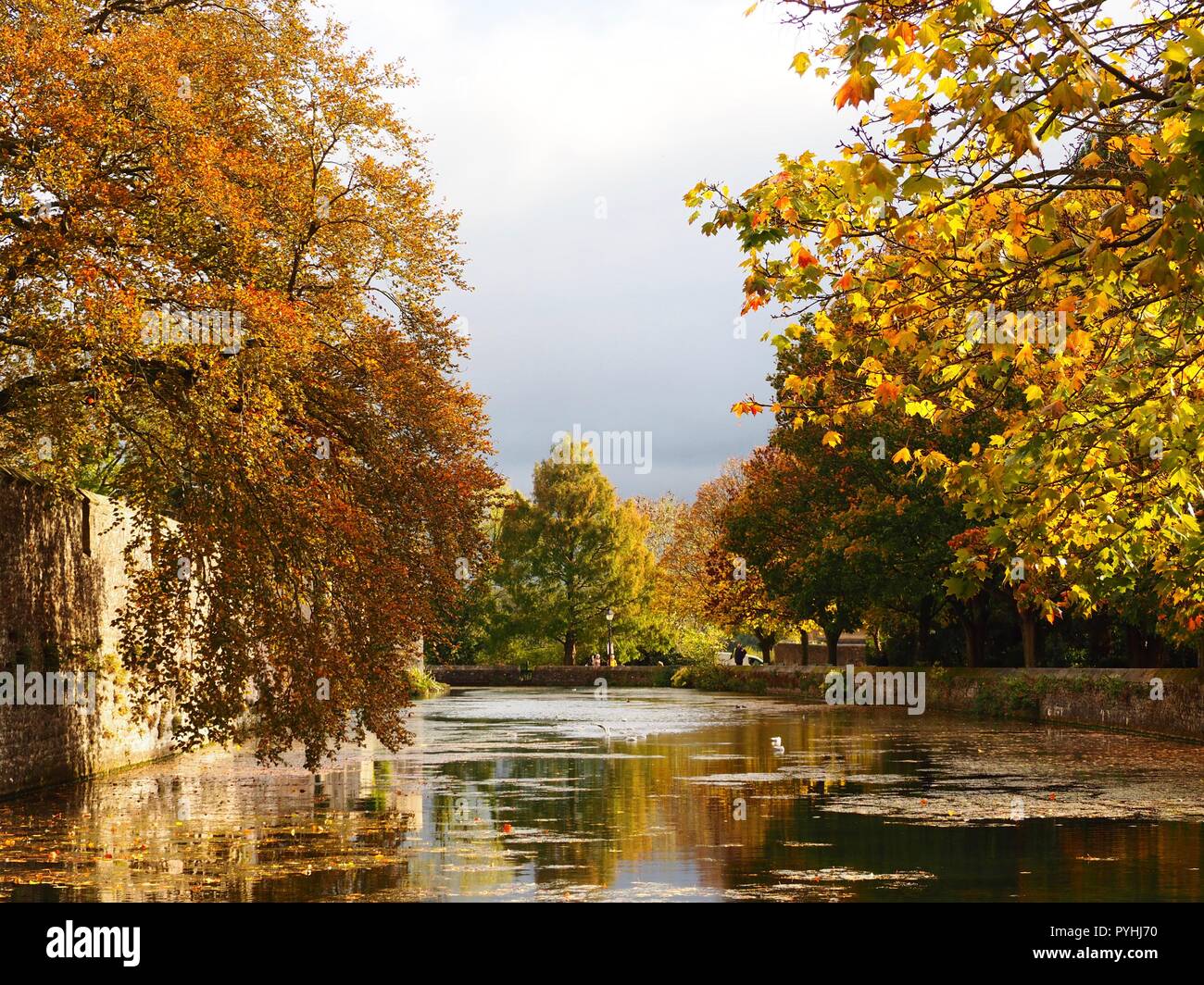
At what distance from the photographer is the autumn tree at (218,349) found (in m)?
16.6

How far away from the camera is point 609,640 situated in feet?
272

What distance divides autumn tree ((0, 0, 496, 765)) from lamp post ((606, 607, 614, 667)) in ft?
194

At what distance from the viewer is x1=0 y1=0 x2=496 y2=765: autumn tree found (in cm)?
1658

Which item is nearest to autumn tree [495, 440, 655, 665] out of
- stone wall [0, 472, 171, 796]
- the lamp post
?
the lamp post

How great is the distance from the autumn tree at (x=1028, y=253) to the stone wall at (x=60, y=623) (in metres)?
10.9

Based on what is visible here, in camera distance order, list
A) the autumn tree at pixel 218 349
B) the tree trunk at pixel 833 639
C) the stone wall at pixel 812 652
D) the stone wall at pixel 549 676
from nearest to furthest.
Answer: the autumn tree at pixel 218 349
the tree trunk at pixel 833 639
the stone wall at pixel 812 652
the stone wall at pixel 549 676

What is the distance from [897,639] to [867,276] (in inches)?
1768

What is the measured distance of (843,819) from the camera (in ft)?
52.4

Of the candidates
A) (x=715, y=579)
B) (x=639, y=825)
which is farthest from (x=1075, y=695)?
(x=715, y=579)

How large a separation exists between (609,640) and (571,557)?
226 inches

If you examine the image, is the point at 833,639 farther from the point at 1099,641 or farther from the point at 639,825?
the point at 639,825

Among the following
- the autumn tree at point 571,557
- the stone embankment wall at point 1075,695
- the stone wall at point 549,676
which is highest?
the autumn tree at point 571,557

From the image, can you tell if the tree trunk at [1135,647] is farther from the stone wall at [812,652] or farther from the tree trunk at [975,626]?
the stone wall at [812,652]

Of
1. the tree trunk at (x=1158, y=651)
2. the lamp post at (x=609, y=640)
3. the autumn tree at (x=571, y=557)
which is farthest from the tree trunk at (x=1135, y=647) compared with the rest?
the autumn tree at (x=571, y=557)
